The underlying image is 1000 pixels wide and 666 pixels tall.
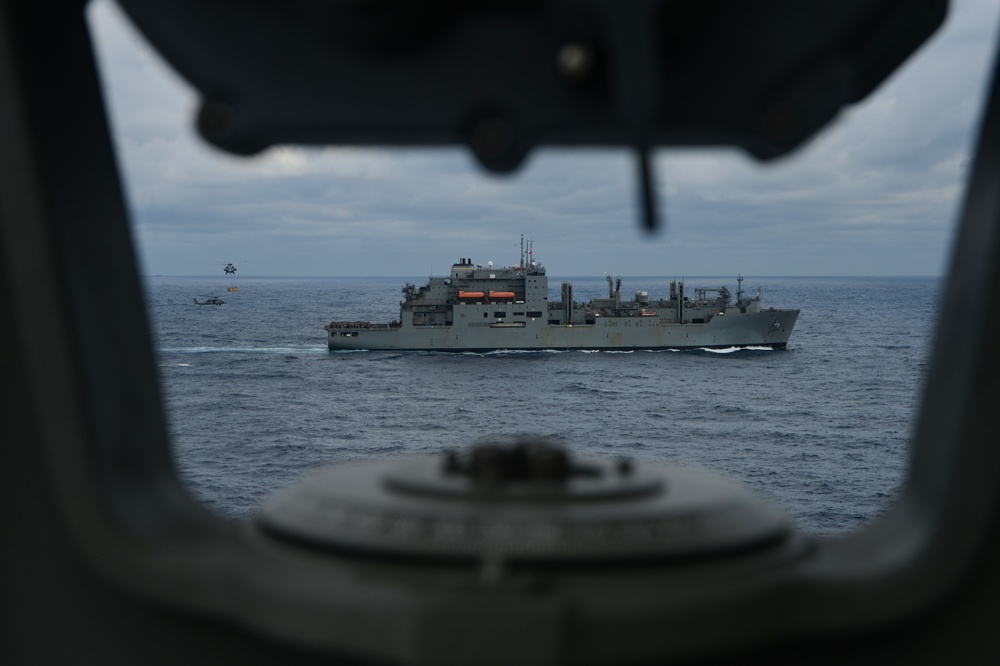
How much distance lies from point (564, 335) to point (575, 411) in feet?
19.2

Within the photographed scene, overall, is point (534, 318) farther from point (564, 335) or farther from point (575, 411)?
point (575, 411)

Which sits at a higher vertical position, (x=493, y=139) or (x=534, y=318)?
(x=493, y=139)

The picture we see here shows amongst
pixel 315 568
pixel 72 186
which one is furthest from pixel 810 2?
pixel 72 186

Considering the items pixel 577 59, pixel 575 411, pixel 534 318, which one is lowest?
pixel 575 411

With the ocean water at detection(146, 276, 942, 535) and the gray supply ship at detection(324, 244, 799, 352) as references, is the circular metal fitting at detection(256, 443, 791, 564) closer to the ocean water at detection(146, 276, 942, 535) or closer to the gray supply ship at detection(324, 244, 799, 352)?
the ocean water at detection(146, 276, 942, 535)

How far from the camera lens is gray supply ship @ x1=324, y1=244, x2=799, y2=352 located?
32781mm

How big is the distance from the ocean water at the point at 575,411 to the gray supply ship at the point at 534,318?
65 cm

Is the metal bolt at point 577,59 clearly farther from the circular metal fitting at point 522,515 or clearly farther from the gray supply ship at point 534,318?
the gray supply ship at point 534,318

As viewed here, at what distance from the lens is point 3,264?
160 centimetres

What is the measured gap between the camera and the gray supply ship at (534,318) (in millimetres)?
32781

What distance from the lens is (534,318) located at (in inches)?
1309

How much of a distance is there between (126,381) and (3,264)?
0.27m

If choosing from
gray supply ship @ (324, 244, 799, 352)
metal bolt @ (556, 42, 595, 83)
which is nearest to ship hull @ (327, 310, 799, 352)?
gray supply ship @ (324, 244, 799, 352)

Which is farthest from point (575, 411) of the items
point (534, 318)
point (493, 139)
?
point (493, 139)
